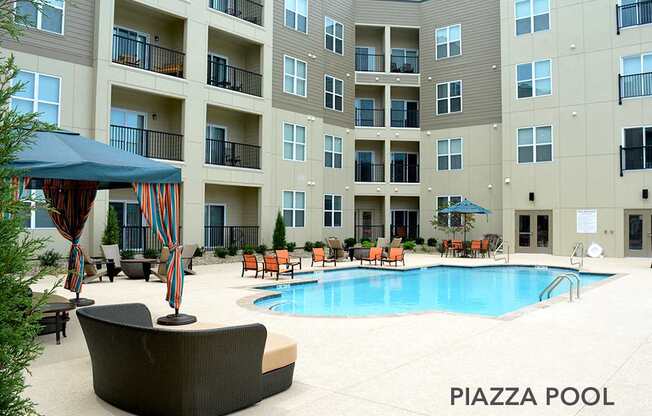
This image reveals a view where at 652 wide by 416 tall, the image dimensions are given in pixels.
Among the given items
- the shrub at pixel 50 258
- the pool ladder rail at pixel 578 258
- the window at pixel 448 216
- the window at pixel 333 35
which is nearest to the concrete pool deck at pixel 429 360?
the shrub at pixel 50 258

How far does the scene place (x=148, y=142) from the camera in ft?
63.8

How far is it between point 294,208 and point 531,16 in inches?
606

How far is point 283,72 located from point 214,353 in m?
21.6

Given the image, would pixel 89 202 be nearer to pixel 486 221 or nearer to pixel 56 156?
pixel 56 156

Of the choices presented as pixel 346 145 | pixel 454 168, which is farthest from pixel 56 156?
pixel 454 168

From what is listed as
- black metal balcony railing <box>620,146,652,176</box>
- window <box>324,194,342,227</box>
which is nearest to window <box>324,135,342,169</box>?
window <box>324,194,342,227</box>

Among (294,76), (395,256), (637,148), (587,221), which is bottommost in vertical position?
(395,256)

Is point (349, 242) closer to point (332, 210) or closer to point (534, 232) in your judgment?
point (332, 210)

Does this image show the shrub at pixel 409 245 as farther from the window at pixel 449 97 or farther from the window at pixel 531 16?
the window at pixel 531 16

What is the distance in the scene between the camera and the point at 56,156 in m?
6.93

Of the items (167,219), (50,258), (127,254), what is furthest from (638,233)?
(50,258)

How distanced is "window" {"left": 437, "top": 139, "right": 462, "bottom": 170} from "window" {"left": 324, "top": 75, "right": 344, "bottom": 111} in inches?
250

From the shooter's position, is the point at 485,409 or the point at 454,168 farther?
the point at 454,168

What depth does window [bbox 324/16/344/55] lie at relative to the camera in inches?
1112
